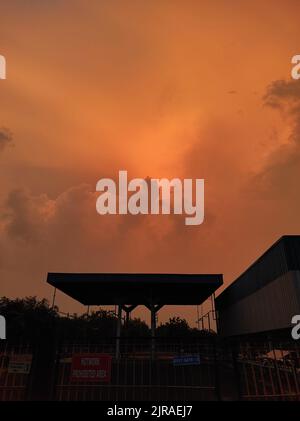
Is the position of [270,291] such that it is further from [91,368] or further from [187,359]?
[91,368]

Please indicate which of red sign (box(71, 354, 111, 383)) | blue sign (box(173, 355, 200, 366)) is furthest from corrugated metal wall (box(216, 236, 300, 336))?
red sign (box(71, 354, 111, 383))

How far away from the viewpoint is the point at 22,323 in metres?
43.0

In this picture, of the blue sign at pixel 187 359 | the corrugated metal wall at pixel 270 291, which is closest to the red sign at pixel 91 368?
the blue sign at pixel 187 359

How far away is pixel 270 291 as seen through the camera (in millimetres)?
26578

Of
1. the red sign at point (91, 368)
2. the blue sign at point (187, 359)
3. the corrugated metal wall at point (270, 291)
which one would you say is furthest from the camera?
the corrugated metal wall at point (270, 291)

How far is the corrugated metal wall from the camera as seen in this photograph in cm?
2294

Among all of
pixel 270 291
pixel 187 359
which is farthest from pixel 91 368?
pixel 270 291

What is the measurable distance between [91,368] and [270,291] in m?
22.0

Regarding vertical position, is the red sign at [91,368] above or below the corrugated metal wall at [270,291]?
below

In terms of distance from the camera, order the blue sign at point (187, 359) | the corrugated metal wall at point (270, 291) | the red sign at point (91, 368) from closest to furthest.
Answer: the red sign at point (91, 368)
the blue sign at point (187, 359)
the corrugated metal wall at point (270, 291)

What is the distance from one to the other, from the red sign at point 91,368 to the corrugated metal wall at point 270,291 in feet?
58.5

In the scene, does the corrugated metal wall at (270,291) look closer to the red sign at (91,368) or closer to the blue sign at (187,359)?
the blue sign at (187,359)

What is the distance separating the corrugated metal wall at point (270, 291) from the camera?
22938mm

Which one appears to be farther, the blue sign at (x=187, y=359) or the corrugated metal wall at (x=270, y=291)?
the corrugated metal wall at (x=270, y=291)
